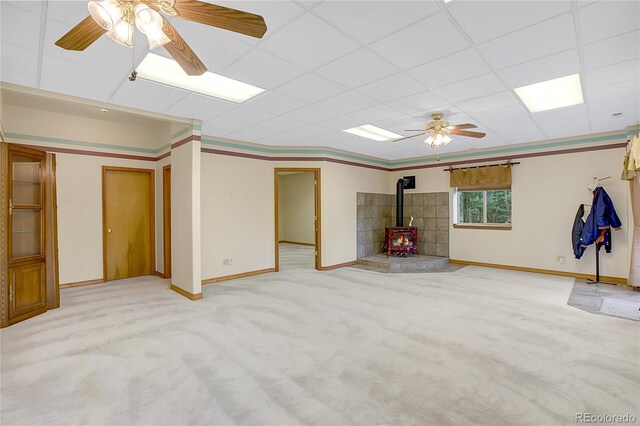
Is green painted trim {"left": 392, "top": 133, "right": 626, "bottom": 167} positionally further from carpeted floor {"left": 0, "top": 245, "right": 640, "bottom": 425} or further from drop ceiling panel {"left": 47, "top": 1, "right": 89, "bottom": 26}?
drop ceiling panel {"left": 47, "top": 1, "right": 89, "bottom": 26}

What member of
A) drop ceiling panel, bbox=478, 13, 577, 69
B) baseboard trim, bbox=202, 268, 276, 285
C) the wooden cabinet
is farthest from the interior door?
drop ceiling panel, bbox=478, 13, 577, 69

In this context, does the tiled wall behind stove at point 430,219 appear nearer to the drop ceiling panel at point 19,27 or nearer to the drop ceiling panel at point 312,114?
the drop ceiling panel at point 312,114

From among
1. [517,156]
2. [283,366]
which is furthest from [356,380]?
[517,156]

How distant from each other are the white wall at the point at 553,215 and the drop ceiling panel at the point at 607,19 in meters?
4.15

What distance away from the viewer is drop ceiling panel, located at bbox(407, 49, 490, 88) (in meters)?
2.69

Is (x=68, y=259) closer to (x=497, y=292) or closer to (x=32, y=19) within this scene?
(x=32, y=19)

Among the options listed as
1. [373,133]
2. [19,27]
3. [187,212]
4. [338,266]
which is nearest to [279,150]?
[373,133]

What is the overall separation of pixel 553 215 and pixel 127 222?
8.12 metres

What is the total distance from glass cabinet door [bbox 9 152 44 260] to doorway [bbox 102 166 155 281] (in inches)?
61.9

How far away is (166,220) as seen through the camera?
5.83 metres

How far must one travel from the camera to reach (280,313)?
390 centimetres

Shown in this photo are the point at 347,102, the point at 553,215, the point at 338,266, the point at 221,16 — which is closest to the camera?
the point at 221,16

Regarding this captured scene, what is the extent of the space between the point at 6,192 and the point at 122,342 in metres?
2.27

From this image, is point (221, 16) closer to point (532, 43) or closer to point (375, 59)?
point (375, 59)
